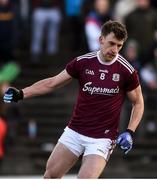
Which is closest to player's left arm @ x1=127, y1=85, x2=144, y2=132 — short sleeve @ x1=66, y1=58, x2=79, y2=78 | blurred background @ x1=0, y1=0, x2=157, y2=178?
short sleeve @ x1=66, y1=58, x2=79, y2=78

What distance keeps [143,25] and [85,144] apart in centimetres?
736

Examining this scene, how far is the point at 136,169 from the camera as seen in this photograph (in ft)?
58.7

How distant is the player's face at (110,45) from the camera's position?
11.0m

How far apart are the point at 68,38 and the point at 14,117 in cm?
315

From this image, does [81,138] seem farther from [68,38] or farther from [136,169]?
[68,38]

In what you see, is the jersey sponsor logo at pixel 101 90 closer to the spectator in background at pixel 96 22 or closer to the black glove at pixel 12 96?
the black glove at pixel 12 96

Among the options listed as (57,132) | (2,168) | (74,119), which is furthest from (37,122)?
(74,119)

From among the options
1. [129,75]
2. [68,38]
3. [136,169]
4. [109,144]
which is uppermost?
[129,75]

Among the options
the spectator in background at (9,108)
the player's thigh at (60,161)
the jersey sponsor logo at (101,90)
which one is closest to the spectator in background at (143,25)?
the spectator in background at (9,108)

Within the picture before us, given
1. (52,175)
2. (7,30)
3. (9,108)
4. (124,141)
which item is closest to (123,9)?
(7,30)

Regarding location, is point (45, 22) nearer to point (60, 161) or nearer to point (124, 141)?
point (60, 161)

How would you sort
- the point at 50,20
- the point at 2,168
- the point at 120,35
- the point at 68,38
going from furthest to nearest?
the point at 68,38 → the point at 50,20 → the point at 2,168 → the point at 120,35

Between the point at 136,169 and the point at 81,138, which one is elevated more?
the point at 81,138

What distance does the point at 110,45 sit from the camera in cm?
1103
